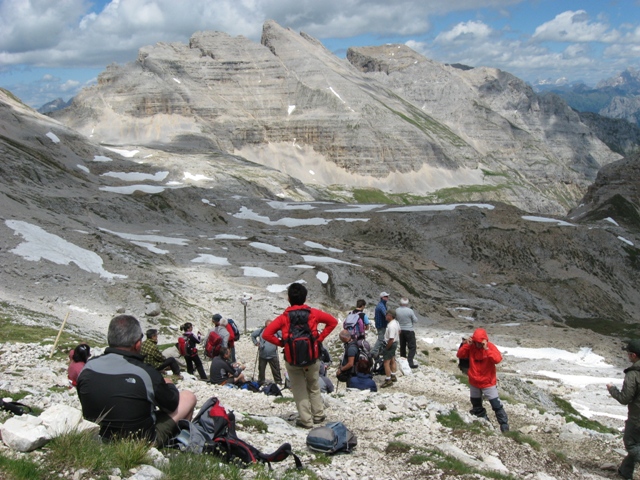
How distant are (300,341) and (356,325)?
6.62m

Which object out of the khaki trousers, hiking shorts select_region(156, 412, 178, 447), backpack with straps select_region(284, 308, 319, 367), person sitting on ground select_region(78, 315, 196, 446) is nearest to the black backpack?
the khaki trousers

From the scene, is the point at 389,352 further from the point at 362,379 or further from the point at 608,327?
the point at 608,327

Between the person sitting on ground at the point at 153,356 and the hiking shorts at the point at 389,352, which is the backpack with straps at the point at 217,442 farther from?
the hiking shorts at the point at 389,352

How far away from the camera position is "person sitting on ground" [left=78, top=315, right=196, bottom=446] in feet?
25.7

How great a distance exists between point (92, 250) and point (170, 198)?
39459mm

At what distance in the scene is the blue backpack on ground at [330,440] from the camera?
32.0 ft

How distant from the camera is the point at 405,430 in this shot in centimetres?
1209

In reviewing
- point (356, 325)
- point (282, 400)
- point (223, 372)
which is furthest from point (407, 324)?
point (282, 400)

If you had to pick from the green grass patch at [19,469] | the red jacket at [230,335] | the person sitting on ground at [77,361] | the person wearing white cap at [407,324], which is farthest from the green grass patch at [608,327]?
the green grass patch at [19,469]

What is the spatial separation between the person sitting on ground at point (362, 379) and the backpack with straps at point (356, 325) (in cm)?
90

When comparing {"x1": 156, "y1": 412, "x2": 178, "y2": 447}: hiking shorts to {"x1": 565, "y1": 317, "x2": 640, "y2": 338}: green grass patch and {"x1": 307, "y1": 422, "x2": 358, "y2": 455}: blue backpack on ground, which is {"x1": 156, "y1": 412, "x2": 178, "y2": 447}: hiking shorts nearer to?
{"x1": 307, "y1": 422, "x2": 358, "y2": 455}: blue backpack on ground

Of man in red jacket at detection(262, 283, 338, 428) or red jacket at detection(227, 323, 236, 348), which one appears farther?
red jacket at detection(227, 323, 236, 348)

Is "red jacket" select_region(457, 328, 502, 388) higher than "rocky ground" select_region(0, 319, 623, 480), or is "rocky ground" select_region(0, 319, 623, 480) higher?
"red jacket" select_region(457, 328, 502, 388)

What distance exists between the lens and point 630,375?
10.8m
